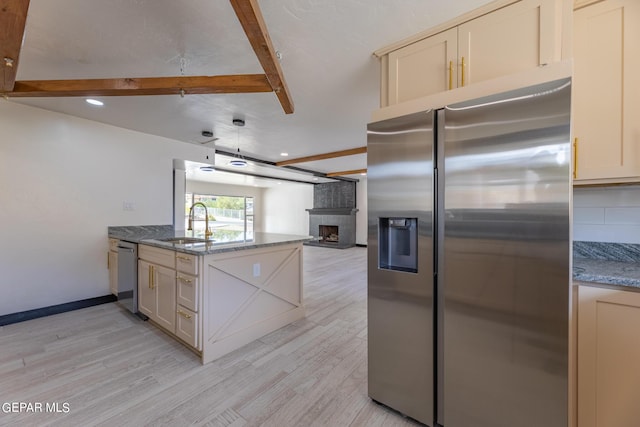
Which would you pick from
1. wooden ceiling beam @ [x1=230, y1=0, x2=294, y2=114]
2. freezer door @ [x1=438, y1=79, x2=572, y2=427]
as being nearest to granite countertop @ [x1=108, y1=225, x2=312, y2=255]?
wooden ceiling beam @ [x1=230, y1=0, x2=294, y2=114]

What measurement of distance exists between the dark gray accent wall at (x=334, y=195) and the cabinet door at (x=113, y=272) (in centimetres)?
694

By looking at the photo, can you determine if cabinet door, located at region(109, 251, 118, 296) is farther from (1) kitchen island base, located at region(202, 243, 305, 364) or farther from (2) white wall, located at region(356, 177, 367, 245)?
(2) white wall, located at region(356, 177, 367, 245)

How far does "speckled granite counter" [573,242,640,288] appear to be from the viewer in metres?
1.22

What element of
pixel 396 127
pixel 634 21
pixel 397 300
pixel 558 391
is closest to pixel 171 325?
pixel 397 300

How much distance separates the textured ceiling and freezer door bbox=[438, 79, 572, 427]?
2.67 ft

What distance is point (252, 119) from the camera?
11.3 feet

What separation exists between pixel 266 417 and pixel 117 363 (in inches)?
58.1

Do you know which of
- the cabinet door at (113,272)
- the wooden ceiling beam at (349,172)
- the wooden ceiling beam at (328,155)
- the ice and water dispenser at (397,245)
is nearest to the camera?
the ice and water dispenser at (397,245)

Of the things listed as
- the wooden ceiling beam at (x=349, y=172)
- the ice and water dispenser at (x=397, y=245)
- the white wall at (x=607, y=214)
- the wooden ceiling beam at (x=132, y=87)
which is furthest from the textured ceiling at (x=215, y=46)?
the wooden ceiling beam at (x=349, y=172)

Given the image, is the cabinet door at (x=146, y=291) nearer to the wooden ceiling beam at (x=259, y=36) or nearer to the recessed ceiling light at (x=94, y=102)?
the recessed ceiling light at (x=94, y=102)

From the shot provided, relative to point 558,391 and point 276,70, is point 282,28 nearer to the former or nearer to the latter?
point 276,70

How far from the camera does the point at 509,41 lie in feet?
4.74

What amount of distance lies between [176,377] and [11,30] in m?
2.27

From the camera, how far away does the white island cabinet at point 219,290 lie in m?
2.23
